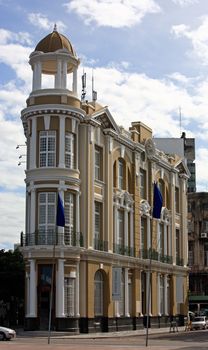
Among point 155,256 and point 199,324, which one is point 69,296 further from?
point 199,324

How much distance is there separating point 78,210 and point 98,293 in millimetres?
7143

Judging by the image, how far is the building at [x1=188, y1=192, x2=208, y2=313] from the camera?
100 meters

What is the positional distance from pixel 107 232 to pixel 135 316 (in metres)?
8.76

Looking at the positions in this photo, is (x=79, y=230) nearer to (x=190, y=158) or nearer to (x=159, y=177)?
(x=159, y=177)

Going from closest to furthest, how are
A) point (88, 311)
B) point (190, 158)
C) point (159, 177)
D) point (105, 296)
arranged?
point (88, 311), point (105, 296), point (159, 177), point (190, 158)

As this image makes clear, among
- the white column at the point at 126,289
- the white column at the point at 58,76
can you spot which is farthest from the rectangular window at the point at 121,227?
the white column at the point at 58,76

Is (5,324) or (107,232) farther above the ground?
(107,232)

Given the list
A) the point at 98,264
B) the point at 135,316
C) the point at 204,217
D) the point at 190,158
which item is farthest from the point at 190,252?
the point at 98,264

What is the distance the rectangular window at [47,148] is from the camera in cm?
5038

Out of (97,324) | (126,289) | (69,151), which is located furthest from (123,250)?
(69,151)

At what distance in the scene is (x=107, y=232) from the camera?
54625 mm

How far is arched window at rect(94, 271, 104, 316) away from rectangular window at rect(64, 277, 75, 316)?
3324 millimetres

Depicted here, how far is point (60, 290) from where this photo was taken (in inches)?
1902

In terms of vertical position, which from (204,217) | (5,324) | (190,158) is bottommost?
(5,324)
